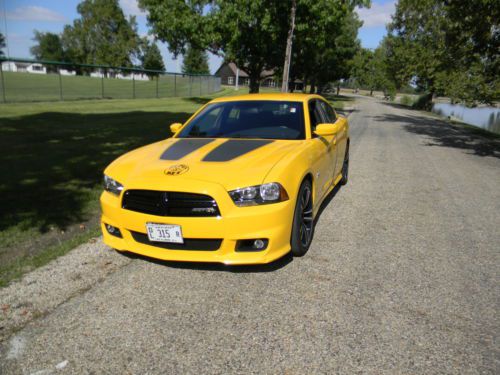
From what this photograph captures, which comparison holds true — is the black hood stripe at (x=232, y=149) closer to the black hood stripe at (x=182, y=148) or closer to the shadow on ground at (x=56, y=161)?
the black hood stripe at (x=182, y=148)

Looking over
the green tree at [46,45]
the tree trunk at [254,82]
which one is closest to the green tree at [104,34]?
the green tree at [46,45]

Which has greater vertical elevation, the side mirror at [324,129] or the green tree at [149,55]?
the green tree at [149,55]

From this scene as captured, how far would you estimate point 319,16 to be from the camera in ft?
64.4

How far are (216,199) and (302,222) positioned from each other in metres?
1.07

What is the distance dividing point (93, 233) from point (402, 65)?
52.5 metres

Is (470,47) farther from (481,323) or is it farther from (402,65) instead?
(402,65)

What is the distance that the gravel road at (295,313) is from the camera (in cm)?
242

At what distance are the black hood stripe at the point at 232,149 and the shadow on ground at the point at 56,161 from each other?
2141 mm

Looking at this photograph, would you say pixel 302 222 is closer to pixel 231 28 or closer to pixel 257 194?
pixel 257 194

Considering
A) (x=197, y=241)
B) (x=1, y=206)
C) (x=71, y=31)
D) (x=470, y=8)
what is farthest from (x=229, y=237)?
(x=71, y=31)

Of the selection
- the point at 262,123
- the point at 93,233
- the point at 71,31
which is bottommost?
the point at 93,233

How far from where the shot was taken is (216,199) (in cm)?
308

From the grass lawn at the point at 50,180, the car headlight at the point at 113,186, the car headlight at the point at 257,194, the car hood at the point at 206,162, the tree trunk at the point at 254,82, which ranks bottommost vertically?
the grass lawn at the point at 50,180

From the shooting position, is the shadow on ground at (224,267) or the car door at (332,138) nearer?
the shadow on ground at (224,267)
